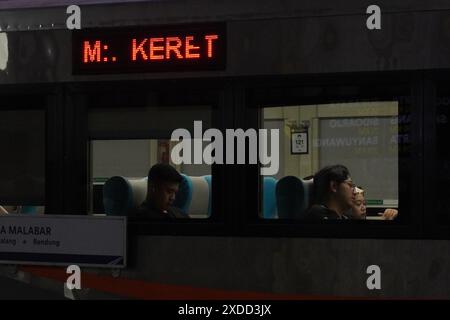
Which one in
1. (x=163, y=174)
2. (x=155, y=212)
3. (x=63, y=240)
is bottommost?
(x=63, y=240)

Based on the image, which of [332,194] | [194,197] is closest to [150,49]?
[194,197]

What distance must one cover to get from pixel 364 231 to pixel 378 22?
3.45 ft

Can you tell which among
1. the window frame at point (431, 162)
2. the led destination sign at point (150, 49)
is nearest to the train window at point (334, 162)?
the window frame at point (431, 162)

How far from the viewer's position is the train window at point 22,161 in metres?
4.02

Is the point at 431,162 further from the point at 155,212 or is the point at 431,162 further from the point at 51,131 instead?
the point at 51,131

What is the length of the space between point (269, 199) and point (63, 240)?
1.15 meters

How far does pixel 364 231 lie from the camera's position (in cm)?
355

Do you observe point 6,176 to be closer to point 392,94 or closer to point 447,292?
point 392,94

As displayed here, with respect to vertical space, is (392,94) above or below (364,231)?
above

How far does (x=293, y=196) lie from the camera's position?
3723 mm

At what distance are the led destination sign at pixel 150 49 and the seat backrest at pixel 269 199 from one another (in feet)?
2.19

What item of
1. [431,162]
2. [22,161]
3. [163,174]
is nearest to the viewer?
[431,162]

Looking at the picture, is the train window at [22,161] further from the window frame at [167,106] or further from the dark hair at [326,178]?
the dark hair at [326,178]
